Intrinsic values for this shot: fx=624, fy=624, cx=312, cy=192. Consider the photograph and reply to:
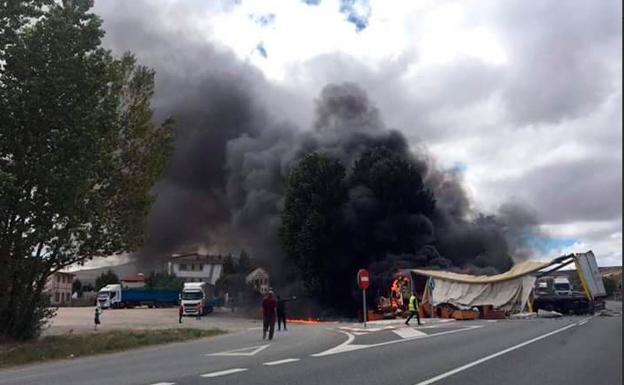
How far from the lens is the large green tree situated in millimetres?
20516

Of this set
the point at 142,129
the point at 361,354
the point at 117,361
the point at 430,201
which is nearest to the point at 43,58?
the point at 142,129

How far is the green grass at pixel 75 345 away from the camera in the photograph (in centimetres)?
1683

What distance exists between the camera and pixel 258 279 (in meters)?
76.5

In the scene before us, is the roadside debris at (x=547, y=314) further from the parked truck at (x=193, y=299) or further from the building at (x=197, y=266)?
the building at (x=197, y=266)

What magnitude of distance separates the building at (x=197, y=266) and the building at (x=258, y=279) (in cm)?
3326

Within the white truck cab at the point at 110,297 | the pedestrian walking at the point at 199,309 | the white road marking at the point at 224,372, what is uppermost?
the white truck cab at the point at 110,297

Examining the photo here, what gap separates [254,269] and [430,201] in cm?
2595

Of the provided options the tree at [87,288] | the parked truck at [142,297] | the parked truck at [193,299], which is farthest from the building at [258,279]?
the tree at [87,288]

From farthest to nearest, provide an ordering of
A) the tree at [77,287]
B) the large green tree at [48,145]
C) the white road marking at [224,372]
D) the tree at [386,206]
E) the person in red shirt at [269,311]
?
the tree at [77,287] < the tree at [386,206] < the large green tree at [48,145] < the person in red shirt at [269,311] < the white road marking at [224,372]

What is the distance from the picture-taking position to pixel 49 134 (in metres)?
21.2

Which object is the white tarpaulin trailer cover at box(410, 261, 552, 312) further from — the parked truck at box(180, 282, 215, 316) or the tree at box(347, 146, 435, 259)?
the tree at box(347, 146, 435, 259)

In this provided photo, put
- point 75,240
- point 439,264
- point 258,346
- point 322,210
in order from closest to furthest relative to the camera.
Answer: point 258,346 < point 75,240 < point 439,264 < point 322,210

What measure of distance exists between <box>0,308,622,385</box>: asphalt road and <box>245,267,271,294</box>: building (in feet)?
173

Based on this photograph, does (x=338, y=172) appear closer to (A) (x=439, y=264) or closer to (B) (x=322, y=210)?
(B) (x=322, y=210)
